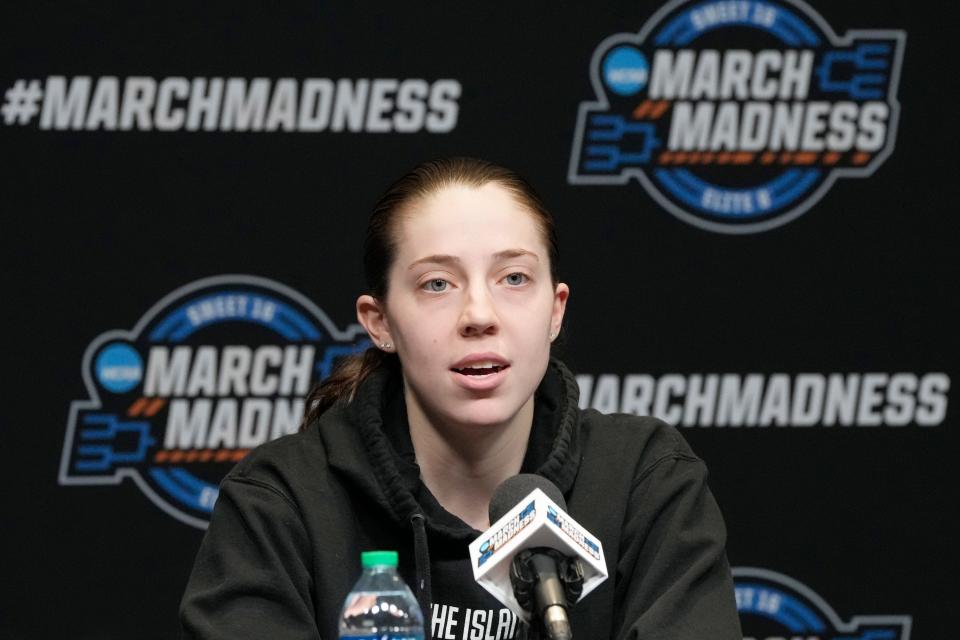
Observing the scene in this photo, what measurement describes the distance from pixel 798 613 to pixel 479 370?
4.85 feet

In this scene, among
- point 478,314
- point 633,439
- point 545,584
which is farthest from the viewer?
point 633,439

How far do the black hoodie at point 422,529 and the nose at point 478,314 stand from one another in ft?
0.78

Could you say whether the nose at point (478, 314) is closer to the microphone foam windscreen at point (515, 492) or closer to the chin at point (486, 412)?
the chin at point (486, 412)

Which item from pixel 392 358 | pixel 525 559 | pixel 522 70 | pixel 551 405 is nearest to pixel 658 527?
pixel 551 405

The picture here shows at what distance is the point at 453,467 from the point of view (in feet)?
6.98

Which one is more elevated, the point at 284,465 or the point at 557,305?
the point at 557,305

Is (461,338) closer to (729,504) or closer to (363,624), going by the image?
(363,624)

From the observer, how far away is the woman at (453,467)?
74.5 inches

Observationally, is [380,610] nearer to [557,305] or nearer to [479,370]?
[479,370]

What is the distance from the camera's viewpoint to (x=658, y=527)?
2.01 meters

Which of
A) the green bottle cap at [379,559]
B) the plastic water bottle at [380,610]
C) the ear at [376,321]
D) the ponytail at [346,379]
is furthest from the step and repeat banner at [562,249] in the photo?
the green bottle cap at [379,559]

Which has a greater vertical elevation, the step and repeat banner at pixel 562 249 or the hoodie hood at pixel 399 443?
the step and repeat banner at pixel 562 249

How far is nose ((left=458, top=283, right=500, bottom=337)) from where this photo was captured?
1.89 metres

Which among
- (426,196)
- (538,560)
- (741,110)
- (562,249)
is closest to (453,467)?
(426,196)
